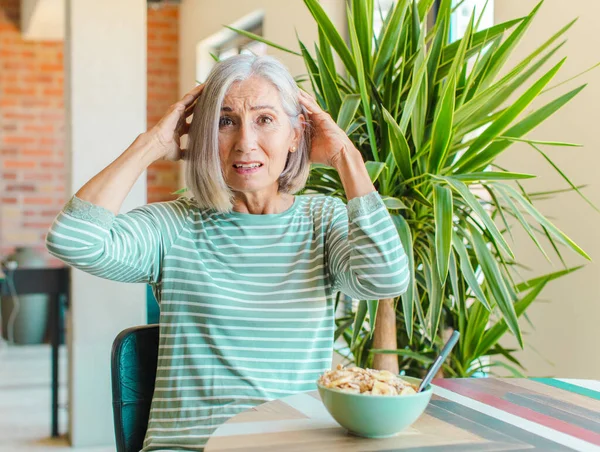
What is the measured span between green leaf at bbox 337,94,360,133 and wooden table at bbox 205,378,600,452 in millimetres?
951

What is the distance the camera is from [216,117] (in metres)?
1.62

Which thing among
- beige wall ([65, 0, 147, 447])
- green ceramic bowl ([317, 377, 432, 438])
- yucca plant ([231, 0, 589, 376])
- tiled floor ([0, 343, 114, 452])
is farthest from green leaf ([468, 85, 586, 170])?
tiled floor ([0, 343, 114, 452])

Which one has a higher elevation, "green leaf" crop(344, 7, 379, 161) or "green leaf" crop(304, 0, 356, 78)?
"green leaf" crop(304, 0, 356, 78)

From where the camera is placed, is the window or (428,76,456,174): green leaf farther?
the window

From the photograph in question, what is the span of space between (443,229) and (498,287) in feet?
0.78

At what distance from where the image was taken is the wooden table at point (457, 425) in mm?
1063

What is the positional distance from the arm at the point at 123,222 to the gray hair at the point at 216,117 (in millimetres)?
59

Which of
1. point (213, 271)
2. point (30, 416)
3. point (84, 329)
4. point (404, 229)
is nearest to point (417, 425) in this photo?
Result: point (213, 271)

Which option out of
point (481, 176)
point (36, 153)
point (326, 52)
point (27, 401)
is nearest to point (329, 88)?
point (326, 52)

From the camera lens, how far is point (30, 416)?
402 centimetres

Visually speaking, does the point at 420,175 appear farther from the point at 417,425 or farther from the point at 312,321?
the point at 417,425

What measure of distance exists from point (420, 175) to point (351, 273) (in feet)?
2.12

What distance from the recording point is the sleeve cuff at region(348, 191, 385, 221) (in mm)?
1506

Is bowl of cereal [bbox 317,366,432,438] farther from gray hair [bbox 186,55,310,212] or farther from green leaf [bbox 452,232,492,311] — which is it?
green leaf [bbox 452,232,492,311]
